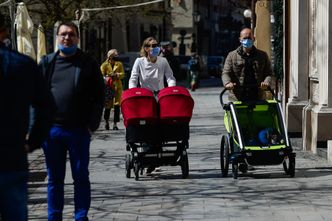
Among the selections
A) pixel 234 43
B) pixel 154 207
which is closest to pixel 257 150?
pixel 154 207

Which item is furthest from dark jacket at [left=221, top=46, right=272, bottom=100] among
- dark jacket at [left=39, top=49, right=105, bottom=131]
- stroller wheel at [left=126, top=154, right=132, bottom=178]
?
dark jacket at [left=39, top=49, right=105, bottom=131]

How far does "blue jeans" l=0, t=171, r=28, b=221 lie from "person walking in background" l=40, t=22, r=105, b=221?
9.66 ft

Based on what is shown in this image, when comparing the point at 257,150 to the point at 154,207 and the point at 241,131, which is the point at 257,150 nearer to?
the point at 241,131

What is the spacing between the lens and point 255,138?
14438 mm

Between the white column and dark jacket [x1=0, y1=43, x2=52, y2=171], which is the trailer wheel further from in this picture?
dark jacket [x1=0, y1=43, x2=52, y2=171]

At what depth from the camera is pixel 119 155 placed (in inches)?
729

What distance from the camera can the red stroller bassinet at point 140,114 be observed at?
1417cm

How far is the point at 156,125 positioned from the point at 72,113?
4709 millimetres

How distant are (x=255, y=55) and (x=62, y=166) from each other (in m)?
5.37

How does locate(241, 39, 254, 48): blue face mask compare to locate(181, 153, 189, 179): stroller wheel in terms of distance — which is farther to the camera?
locate(241, 39, 254, 48): blue face mask

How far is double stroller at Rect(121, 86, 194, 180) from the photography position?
1420cm

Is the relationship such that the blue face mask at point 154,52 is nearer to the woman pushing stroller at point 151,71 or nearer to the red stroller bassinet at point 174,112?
the woman pushing stroller at point 151,71

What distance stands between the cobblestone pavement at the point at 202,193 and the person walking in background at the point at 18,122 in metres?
3.92

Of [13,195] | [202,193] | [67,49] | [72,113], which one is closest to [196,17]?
[202,193]
